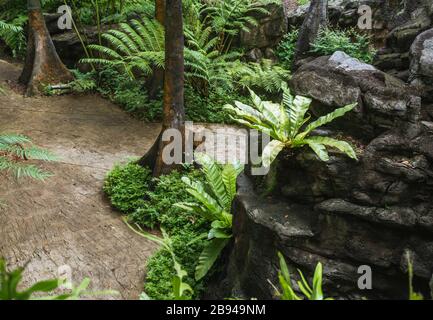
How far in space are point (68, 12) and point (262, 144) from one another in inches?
291

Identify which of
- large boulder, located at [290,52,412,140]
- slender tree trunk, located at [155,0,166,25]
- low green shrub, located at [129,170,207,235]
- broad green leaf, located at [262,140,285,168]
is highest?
slender tree trunk, located at [155,0,166,25]

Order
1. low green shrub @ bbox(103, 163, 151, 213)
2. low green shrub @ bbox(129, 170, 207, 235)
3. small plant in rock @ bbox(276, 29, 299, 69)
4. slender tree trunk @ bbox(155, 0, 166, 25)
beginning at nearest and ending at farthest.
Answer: low green shrub @ bbox(129, 170, 207, 235), low green shrub @ bbox(103, 163, 151, 213), slender tree trunk @ bbox(155, 0, 166, 25), small plant in rock @ bbox(276, 29, 299, 69)

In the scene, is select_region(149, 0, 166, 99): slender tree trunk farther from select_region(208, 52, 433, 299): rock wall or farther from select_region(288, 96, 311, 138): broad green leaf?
select_region(288, 96, 311, 138): broad green leaf

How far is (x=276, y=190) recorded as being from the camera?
4.14 meters

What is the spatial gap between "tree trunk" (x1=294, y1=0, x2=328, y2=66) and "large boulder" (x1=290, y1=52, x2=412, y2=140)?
4.58 m

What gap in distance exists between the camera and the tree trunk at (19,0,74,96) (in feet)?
27.5

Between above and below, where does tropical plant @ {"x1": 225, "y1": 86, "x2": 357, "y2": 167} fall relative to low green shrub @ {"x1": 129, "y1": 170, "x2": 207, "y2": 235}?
above

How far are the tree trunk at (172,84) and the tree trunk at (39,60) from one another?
3856 millimetres

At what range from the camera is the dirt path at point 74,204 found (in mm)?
4398

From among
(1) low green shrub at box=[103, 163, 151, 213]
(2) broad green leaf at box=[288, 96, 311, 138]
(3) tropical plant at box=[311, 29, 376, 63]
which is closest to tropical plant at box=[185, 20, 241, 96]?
(3) tropical plant at box=[311, 29, 376, 63]

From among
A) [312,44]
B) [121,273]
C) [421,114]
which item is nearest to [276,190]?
[421,114]

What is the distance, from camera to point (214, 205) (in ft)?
15.3

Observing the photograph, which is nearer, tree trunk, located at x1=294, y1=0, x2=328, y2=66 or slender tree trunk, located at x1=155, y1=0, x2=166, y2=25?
slender tree trunk, located at x1=155, y1=0, x2=166, y2=25
